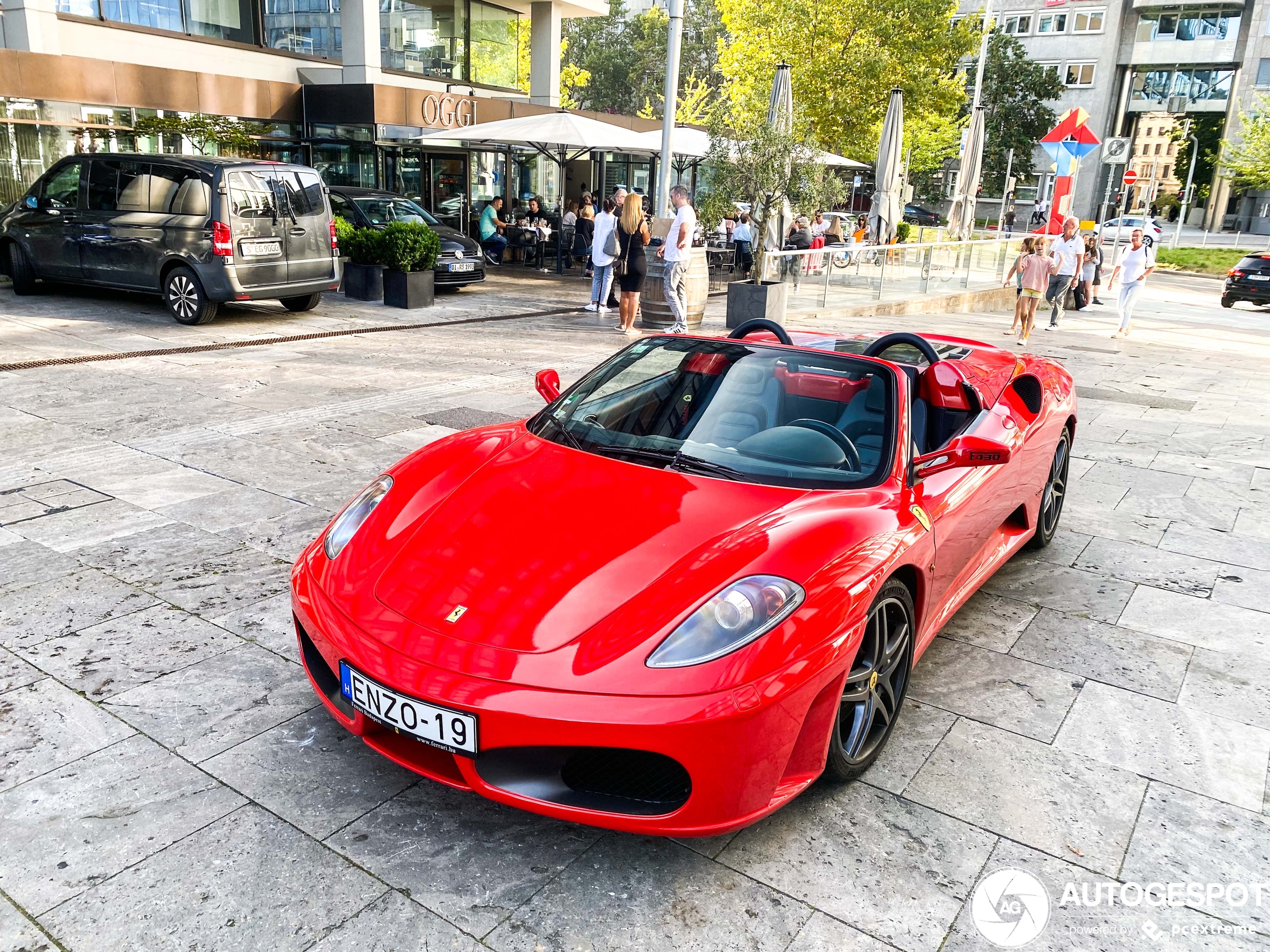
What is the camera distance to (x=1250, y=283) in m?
22.4

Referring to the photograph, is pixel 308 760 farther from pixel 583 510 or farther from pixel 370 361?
pixel 370 361

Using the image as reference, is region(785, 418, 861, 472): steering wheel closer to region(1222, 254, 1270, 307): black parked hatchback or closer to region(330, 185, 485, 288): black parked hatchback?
region(330, 185, 485, 288): black parked hatchback

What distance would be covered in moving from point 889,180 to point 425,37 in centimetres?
1132

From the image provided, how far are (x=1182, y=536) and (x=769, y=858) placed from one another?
429 cm

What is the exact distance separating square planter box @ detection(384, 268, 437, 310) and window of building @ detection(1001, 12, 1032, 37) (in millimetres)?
61809

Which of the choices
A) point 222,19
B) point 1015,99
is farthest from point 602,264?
point 1015,99

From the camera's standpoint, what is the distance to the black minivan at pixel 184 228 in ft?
36.9

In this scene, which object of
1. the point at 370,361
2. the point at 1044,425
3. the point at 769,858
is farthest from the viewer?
the point at 370,361

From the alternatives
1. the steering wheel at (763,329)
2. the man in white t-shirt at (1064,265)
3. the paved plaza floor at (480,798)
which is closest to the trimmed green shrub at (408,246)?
the paved plaza floor at (480,798)

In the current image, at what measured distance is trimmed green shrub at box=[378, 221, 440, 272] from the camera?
45.6 ft

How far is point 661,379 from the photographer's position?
4.00 m

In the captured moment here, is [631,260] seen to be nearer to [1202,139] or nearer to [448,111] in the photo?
[448,111]

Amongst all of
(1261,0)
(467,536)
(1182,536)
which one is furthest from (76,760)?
(1261,0)

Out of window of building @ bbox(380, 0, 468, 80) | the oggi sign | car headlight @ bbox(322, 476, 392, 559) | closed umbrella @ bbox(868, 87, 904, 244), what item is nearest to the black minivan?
the oggi sign
